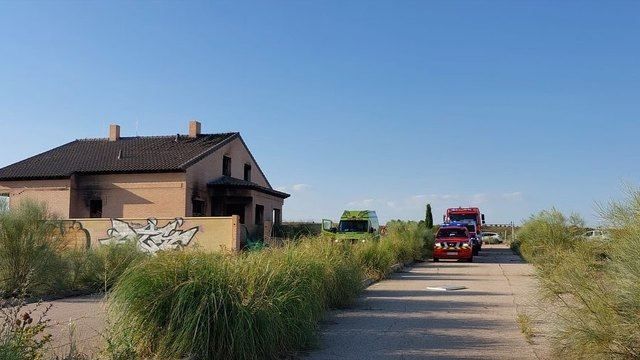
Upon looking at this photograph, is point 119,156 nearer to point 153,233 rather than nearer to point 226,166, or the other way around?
point 226,166

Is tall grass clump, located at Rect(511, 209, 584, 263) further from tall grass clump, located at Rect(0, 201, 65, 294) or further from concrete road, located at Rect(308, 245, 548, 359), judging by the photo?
tall grass clump, located at Rect(0, 201, 65, 294)

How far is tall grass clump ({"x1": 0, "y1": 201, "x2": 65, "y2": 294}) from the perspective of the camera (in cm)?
1277

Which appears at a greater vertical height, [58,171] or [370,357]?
[58,171]

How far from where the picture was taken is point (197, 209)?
3469cm

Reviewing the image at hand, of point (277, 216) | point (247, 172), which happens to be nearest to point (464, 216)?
point (277, 216)

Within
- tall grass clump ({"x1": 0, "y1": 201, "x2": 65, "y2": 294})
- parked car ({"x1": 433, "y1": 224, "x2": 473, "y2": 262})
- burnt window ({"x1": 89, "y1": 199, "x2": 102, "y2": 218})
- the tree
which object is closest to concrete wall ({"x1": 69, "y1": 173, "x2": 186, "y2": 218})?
burnt window ({"x1": 89, "y1": 199, "x2": 102, "y2": 218})

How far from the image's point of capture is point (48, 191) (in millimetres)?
33875

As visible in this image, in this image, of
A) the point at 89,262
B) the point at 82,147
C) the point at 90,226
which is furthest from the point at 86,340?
the point at 82,147

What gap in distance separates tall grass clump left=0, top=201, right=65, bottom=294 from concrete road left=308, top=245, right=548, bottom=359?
6.50m

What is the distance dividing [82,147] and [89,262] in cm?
2714

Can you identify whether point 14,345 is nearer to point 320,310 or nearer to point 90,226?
point 320,310

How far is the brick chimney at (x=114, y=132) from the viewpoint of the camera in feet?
131

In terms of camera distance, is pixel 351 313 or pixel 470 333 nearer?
pixel 470 333

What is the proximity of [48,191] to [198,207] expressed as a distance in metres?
8.37
